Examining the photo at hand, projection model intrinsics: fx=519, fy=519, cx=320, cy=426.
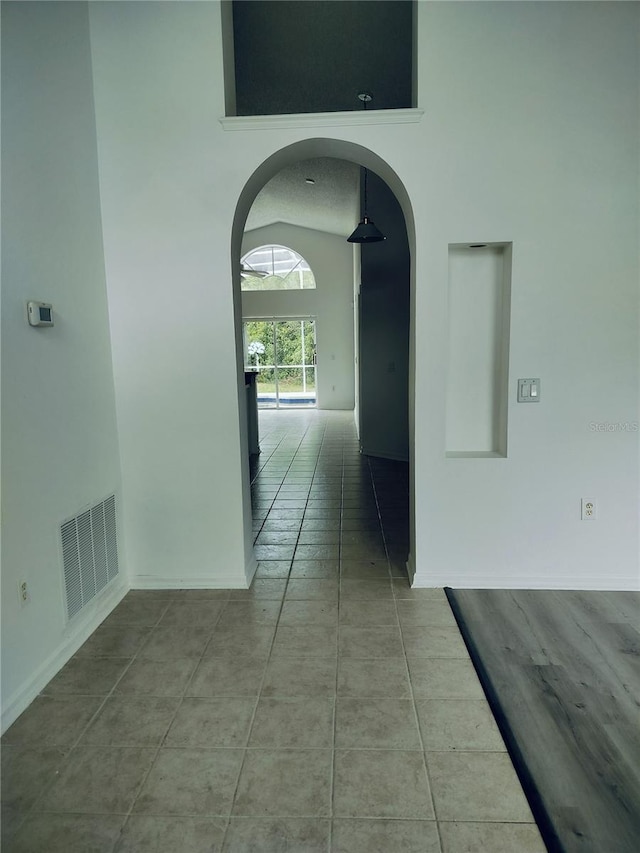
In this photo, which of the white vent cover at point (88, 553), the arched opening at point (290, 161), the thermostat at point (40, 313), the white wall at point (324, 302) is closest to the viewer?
the thermostat at point (40, 313)

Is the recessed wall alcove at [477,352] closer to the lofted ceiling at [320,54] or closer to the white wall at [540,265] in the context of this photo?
the white wall at [540,265]

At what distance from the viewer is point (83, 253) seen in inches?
98.6

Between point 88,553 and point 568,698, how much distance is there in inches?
86.5

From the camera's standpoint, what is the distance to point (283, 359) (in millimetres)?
11523

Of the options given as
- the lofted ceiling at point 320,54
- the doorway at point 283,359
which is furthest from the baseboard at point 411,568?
the doorway at point 283,359

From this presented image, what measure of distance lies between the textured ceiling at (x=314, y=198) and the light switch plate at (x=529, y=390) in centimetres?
392

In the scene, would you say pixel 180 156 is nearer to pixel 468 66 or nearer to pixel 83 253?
pixel 83 253

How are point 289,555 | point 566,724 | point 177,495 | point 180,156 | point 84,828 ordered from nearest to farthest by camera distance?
point 84,828 → point 566,724 → point 180,156 → point 177,495 → point 289,555

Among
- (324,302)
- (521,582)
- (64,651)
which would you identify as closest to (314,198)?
(324,302)

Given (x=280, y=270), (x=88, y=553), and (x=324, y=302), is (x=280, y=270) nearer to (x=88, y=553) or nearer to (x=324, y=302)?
(x=324, y=302)

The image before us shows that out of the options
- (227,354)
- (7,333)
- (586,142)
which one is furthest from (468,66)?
(7,333)

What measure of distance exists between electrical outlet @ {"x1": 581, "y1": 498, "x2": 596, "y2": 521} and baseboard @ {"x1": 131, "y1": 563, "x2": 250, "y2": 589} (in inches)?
74.7

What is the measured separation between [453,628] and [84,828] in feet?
5.49

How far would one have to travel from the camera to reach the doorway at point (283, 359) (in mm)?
11391
